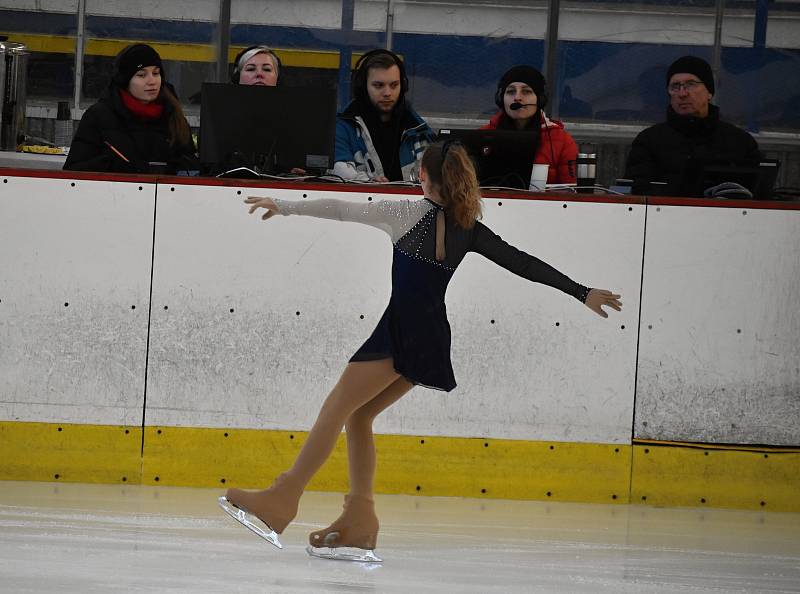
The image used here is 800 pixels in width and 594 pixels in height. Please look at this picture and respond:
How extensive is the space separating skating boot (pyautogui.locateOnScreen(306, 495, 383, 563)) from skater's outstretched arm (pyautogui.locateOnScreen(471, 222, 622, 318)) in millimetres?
856

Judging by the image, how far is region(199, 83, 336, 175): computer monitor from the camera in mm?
5090

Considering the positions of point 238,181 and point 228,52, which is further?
point 228,52

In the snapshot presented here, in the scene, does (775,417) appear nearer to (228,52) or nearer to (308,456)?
(308,456)

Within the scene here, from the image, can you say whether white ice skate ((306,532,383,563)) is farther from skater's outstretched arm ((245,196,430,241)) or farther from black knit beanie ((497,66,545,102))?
black knit beanie ((497,66,545,102))

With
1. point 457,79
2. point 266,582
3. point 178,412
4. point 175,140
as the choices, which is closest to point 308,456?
point 266,582

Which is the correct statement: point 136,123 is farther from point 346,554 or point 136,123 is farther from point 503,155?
point 346,554

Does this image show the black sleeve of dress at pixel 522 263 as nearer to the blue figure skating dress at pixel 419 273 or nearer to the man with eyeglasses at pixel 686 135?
the blue figure skating dress at pixel 419 273

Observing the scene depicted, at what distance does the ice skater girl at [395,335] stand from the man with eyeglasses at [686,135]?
1934 mm

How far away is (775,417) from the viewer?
5.14m

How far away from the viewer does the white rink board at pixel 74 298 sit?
5.05m

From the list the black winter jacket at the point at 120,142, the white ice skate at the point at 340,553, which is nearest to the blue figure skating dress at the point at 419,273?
the white ice skate at the point at 340,553

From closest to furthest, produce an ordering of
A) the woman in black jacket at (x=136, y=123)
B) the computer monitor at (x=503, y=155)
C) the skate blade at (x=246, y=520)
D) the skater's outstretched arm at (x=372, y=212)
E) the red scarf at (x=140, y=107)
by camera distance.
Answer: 1. the skate blade at (x=246, y=520)
2. the skater's outstretched arm at (x=372, y=212)
3. the computer monitor at (x=503, y=155)
4. the woman in black jacket at (x=136, y=123)
5. the red scarf at (x=140, y=107)

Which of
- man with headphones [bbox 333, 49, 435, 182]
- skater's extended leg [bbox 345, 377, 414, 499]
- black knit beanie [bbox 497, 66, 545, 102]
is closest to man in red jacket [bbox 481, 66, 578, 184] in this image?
black knit beanie [bbox 497, 66, 545, 102]

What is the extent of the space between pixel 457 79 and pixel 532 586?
17.9 ft
